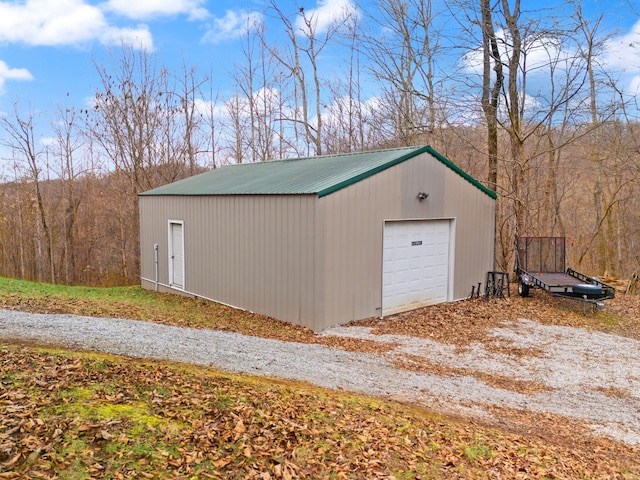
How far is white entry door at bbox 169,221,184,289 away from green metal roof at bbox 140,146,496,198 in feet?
3.16

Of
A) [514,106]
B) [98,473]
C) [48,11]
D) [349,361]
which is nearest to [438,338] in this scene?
[349,361]

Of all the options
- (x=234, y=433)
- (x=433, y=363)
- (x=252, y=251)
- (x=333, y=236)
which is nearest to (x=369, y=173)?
(x=333, y=236)

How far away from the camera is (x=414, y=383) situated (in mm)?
5305

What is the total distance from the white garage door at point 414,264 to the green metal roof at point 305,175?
1.31 m

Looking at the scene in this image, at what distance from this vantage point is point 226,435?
305 cm

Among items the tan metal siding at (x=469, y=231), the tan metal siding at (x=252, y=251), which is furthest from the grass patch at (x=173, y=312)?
the tan metal siding at (x=469, y=231)

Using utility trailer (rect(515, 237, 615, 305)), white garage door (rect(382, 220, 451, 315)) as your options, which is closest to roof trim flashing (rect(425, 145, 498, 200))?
white garage door (rect(382, 220, 451, 315))

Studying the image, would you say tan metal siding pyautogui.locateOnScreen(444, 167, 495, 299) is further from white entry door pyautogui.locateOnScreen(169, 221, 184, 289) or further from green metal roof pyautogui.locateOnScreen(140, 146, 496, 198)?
white entry door pyautogui.locateOnScreen(169, 221, 184, 289)

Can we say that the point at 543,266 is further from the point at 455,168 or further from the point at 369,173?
the point at 369,173

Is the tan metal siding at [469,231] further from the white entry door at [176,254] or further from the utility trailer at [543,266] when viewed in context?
the white entry door at [176,254]

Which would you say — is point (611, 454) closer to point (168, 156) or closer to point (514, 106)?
point (514, 106)

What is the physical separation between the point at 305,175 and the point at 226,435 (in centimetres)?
692

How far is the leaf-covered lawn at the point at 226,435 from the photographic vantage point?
8.75 feet

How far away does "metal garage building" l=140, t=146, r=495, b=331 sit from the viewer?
797 cm
